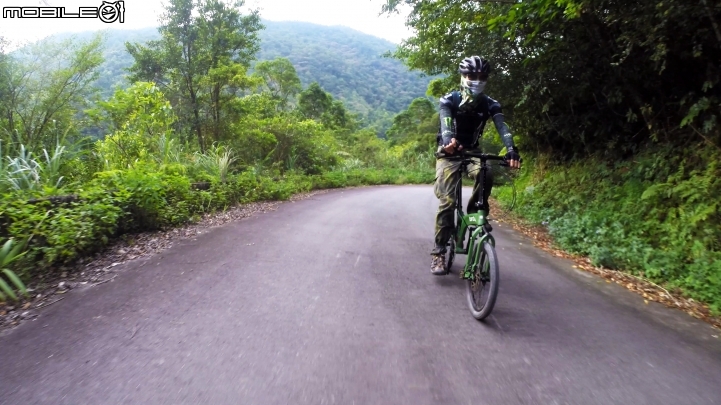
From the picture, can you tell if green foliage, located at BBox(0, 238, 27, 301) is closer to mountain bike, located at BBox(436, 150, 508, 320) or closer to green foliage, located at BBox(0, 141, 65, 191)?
green foliage, located at BBox(0, 141, 65, 191)

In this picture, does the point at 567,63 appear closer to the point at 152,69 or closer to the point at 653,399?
the point at 653,399

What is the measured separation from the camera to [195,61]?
1436cm

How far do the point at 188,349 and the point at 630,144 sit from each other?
8.38 m

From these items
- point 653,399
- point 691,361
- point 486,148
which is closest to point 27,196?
point 653,399

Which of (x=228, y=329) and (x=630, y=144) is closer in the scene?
(x=228, y=329)

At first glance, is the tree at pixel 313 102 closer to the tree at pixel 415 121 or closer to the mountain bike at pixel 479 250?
the tree at pixel 415 121

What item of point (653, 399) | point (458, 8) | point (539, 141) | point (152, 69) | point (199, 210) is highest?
point (458, 8)

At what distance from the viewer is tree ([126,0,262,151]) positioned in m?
14.2

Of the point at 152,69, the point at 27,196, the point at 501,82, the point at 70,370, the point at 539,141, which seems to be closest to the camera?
the point at 70,370

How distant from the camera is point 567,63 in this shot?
8.56 meters

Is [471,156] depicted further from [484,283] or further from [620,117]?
[620,117]

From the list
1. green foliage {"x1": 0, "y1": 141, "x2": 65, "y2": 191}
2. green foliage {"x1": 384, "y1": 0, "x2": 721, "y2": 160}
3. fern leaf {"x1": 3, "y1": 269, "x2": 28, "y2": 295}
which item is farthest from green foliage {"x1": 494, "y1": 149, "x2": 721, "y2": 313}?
green foliage {"x1": 0, "y1": 141, "x2": 65, "y2": 191}

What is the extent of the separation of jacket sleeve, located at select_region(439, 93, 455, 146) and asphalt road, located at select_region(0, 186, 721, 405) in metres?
1.50

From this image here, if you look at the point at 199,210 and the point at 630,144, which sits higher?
the point at 630,144
